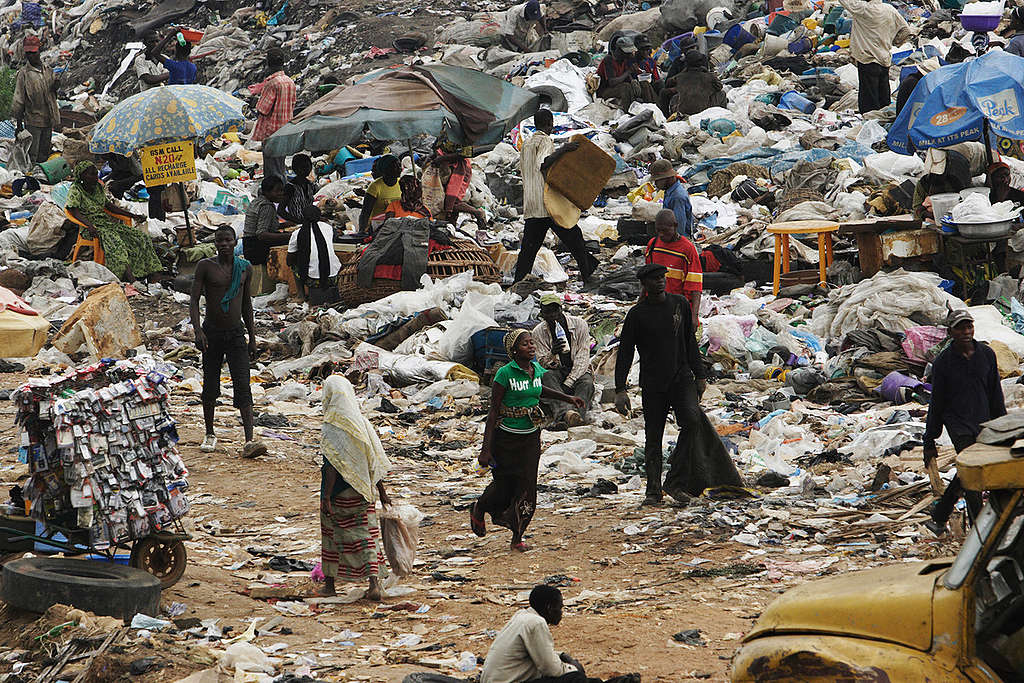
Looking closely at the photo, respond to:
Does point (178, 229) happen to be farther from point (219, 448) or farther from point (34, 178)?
point (219, 448)

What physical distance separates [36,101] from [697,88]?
33.4ft

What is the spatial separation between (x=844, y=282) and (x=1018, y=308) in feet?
7.44

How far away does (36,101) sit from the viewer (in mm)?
19219

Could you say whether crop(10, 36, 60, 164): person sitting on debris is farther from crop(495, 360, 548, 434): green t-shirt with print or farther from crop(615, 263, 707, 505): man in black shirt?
crop(495, 360, 548, 434): green t-shirt with print

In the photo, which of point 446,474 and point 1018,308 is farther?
point 1018,308

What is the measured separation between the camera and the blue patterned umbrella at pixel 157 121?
43.1 feet

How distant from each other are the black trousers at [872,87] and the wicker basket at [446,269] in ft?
23.8

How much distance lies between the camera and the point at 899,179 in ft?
47.9

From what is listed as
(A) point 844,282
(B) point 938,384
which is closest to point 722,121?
(A) point 844,282

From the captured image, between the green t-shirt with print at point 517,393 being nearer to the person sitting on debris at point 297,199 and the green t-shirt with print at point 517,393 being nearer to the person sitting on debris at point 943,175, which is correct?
the person sitting on debris at point 943,175

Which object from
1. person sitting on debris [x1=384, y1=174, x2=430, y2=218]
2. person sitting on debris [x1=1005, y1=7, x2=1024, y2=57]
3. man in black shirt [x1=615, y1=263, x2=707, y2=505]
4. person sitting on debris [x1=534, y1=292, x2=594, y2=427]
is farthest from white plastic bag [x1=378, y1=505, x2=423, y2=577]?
person sitting on debris [x1=1005, y1=7, x2=1024, y2=57]

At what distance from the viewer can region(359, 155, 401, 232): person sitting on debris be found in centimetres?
1434

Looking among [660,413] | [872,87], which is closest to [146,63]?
[872,87]

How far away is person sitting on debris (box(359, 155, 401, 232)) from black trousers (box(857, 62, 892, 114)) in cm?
746
